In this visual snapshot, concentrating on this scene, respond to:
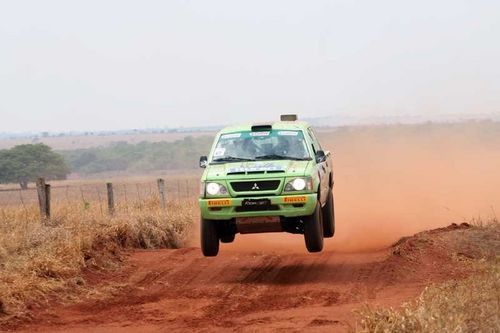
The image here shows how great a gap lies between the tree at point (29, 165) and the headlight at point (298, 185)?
205 feet

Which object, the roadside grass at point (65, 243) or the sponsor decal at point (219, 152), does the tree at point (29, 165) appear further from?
the sponsor decal at point (219, 152)

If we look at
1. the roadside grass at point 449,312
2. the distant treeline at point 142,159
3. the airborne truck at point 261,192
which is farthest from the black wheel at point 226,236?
the distant treeline at point 142,159

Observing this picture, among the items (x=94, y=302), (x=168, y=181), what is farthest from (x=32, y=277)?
(x=168, y=181)

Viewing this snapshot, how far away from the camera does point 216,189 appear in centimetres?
1326

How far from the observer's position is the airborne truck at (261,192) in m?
13.0

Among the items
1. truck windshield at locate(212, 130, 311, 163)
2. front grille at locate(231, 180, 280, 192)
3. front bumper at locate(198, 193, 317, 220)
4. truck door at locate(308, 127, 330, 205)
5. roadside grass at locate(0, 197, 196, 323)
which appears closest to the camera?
roadside grass at locate(0, 197, 196, 323)

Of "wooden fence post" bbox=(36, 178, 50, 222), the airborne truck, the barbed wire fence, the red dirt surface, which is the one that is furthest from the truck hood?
the barbed wire fence

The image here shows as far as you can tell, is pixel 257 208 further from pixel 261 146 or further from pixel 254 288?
pixel 261 146

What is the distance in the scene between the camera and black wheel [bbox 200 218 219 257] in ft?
44.7

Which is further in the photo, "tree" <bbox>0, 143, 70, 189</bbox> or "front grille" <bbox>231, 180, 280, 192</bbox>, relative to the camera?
"tree" <bbox>0, 143, 70, 189</bbox>

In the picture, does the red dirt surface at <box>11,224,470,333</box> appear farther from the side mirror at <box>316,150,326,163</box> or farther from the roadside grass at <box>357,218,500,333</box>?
the side mirror at <box>316,150,326,163</box>

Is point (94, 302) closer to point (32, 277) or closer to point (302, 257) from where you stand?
point (32, 277)

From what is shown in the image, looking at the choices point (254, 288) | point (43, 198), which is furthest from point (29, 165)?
point (254, 288)

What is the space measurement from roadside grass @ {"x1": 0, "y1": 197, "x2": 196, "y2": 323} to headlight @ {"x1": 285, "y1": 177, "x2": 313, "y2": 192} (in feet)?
11.4
